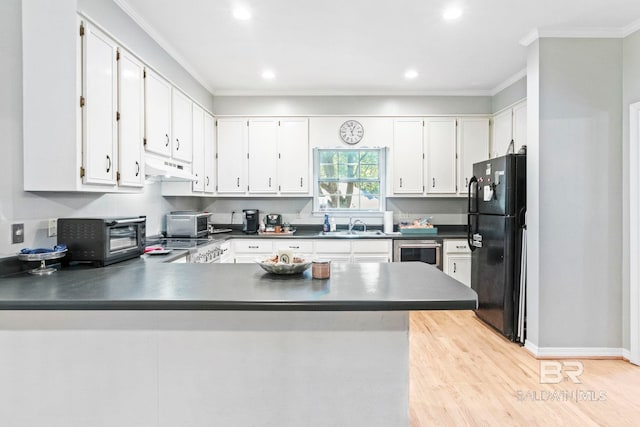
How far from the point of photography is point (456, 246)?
4.34 metres

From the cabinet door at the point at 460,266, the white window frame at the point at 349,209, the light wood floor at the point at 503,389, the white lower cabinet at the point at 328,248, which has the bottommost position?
the light wood floor at the point at 503,389

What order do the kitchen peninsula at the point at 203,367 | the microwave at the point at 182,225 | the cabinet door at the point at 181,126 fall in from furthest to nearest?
the microwave at the point at 182,225 < the cabinet door at the point at 181,126 < the kitchen peninsula at the point at 203,367

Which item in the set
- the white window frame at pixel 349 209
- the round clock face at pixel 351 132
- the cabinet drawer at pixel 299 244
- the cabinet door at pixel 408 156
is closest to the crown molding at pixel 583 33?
the cabinet door at pixel 408 156

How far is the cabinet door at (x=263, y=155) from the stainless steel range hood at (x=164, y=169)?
106 cm

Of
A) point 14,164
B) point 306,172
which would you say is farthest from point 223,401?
point 306,172

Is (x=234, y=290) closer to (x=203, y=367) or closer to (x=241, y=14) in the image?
(x=203, y=367)

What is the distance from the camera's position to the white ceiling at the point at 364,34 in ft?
8.70

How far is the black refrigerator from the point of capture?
10.6 feet

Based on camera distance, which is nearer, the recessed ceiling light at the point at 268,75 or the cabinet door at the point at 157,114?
the cabinet door at the point at 157,114

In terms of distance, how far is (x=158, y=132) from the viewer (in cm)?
302

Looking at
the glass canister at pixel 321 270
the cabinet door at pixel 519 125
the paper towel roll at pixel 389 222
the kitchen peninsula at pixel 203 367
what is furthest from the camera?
the paper towel roll at pixel 389 222

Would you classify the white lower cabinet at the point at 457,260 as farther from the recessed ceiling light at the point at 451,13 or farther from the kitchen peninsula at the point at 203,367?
the kitchen peninsula at the point at 203,367

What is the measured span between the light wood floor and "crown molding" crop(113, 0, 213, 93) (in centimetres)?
342

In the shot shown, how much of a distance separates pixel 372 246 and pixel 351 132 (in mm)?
1531
